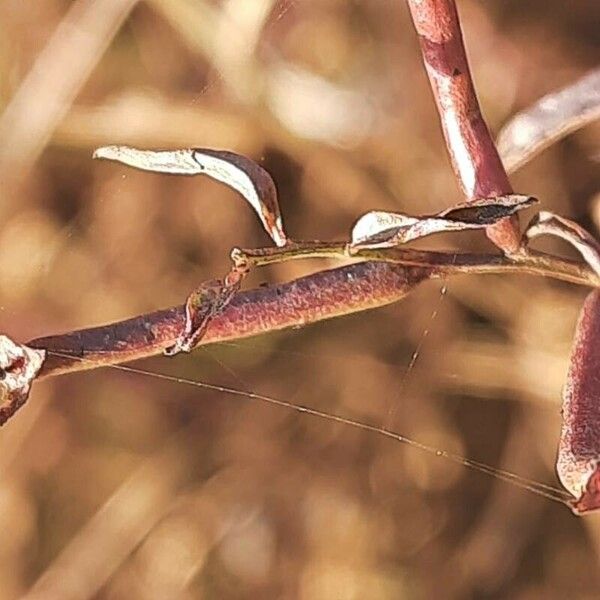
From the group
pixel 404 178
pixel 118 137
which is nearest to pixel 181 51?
pixel 118 137

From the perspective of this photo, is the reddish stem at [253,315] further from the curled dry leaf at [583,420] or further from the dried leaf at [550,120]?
the dried leaf at [550,120]

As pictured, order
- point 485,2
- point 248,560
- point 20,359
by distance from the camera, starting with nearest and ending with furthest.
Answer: point 20,359 → point 485,2 → point 248,560

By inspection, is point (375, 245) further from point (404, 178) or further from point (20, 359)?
point (404, 178)

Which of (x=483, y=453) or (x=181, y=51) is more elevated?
(x=181, y=51)

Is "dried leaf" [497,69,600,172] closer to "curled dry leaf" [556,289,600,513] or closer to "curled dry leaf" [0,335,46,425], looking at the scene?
"curled dry leaf" [556,289,600,513]

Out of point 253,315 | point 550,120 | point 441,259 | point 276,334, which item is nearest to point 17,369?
point 253,315

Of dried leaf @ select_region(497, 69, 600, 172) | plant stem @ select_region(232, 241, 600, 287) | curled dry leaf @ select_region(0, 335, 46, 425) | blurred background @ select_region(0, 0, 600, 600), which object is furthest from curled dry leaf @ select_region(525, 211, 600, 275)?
blurred background @ select_region(0, 0, 600, 600)
